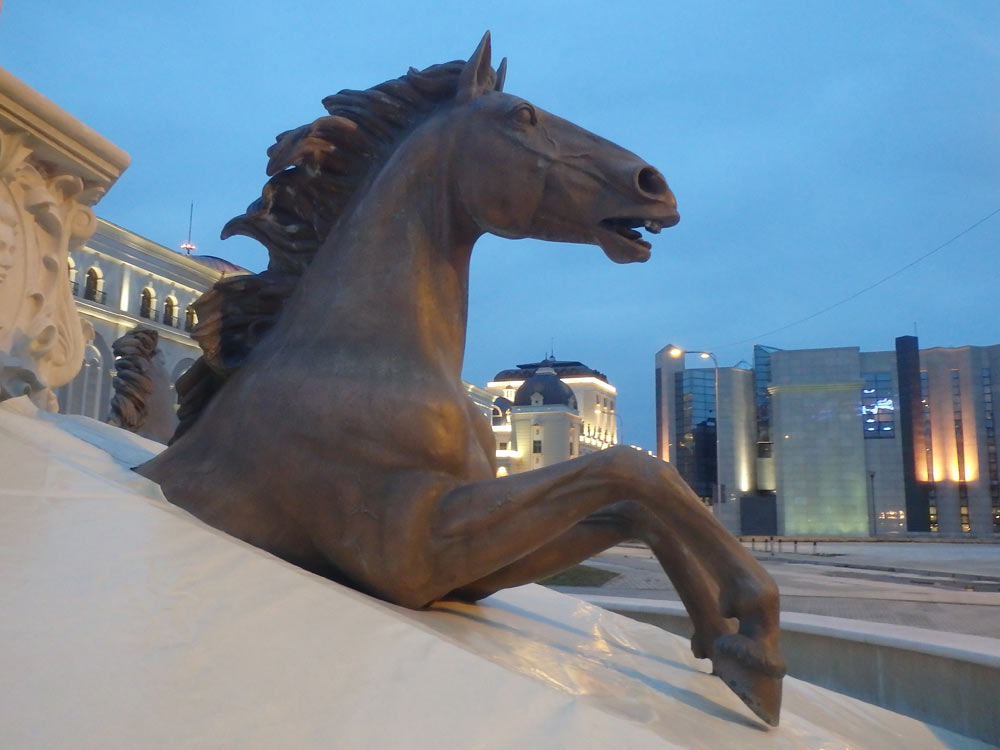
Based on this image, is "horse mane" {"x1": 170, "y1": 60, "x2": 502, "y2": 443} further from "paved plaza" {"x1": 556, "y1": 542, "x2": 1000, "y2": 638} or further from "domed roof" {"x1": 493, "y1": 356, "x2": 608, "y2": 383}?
"domed roof" {"x1": 493, "y1": 356, "x2": 608, "y2": 383}

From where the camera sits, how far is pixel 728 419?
144ft

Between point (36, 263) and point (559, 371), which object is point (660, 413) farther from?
point (36, 263)

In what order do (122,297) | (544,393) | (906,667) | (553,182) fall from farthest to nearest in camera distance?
1. (544,393)
2. (122,297)
3. (906,667)
4. (553,182)

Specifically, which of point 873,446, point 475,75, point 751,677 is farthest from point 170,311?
point 873,446

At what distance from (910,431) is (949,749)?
144 ft

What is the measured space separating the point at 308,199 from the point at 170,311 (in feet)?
84.9

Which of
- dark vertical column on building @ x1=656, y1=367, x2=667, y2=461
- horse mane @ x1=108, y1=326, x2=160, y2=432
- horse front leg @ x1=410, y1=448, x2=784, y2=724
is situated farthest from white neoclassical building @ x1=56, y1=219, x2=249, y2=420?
dark vertical column on building @ x1=656, y1=367, x2=667, y2=461

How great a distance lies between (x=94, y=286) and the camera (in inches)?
925

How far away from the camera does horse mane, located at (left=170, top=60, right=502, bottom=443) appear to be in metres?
2.29

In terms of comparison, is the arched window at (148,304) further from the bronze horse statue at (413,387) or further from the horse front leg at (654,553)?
the horse front leg at (654,553)

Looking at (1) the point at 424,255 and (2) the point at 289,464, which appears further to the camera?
(1) the point at 424,255

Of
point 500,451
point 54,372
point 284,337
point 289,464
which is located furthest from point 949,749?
point 500,451

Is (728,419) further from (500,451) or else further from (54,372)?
(54,372)

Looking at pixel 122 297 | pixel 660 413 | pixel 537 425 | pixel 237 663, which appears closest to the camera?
pixel 237 663
